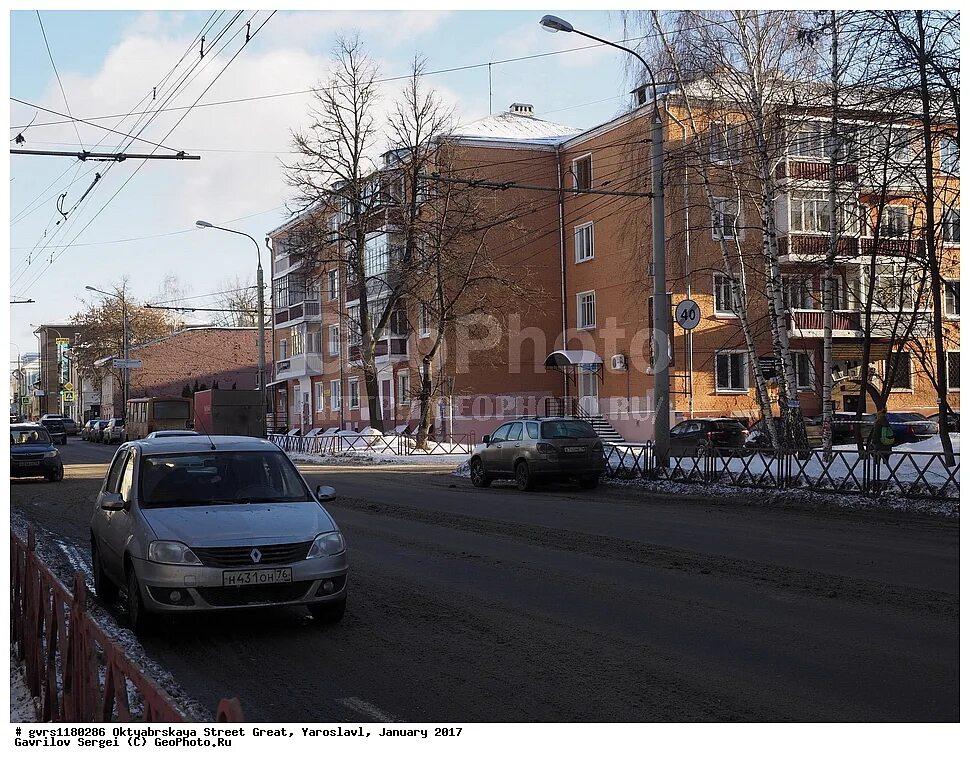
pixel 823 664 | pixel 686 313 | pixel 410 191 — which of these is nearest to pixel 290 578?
pixel 823 664

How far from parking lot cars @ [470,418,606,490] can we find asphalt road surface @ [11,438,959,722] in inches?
316

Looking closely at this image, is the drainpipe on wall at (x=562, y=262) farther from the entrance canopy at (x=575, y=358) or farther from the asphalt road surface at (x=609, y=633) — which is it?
the asphalt road surface at (x=609, y=633)

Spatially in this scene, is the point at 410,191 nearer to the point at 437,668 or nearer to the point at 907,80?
the point at 907,80

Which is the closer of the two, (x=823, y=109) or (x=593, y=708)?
(x=593, y=708)

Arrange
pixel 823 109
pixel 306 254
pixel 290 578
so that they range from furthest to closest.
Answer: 1. pixel 306 254
2. pixel 823 109
3. pixel 290 578

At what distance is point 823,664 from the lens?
6.96m

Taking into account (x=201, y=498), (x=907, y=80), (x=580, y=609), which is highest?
(x=907, y=80)

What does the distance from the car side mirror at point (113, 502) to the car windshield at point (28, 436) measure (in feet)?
66.1

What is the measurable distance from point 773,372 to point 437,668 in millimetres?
32621

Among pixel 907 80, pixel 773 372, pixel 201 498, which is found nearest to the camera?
pixel 201 498

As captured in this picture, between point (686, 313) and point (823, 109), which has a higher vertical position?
point (823, 109)

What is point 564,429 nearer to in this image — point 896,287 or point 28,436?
point 896,287

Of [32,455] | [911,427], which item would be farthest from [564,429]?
[911,427]

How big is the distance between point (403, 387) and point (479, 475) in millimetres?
28659
